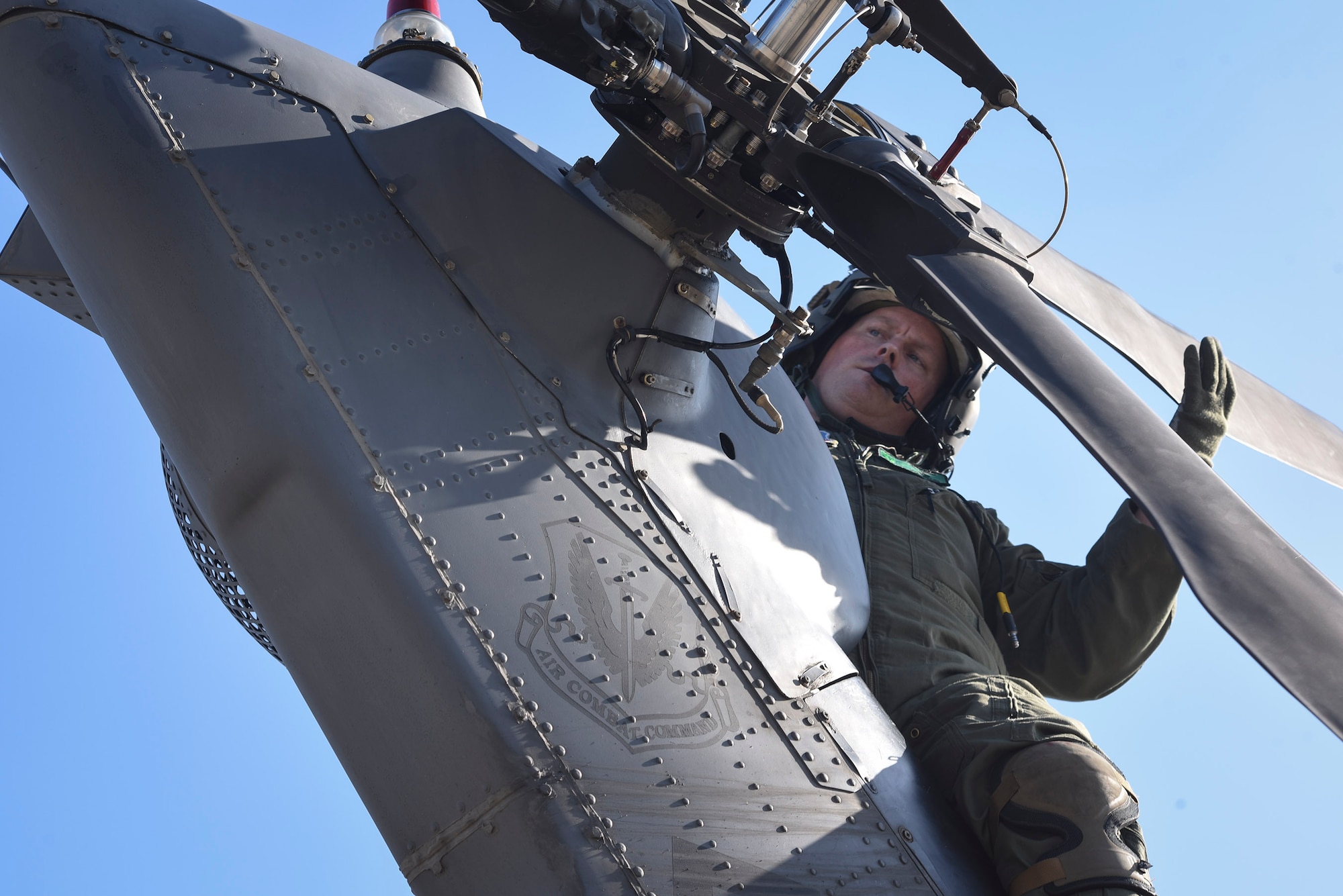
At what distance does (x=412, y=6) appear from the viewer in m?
6.16

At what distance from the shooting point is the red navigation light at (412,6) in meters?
6.14

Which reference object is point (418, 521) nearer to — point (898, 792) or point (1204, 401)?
point (898, 792)

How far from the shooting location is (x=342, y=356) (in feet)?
12.9

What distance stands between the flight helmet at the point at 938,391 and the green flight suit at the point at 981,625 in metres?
0.63

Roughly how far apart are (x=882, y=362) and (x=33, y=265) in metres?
5.11

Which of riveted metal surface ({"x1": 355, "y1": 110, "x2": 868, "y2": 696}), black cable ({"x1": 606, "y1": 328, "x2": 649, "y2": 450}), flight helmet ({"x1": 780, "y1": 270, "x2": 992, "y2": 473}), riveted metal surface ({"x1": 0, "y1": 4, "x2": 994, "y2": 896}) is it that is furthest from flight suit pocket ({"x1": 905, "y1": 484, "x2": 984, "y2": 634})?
black cable ({"x1": 606, "y1": 328, "x2": 649, "y2": 450})

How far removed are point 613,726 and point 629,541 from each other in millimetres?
722

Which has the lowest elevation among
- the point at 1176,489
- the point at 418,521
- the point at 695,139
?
the point at 1176,489

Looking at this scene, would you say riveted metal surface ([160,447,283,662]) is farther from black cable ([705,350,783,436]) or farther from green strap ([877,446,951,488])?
green strap ([877,446,951,488])

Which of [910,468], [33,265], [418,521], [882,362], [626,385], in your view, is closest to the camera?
[418,521]

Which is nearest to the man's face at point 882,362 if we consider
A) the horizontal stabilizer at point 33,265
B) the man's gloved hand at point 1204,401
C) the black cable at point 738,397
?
the man's gloved hand at point 1204,401

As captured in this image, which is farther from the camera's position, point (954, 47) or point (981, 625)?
point (981, 625)

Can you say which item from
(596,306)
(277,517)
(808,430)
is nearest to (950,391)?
(808,430)

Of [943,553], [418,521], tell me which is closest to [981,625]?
[943,553]
